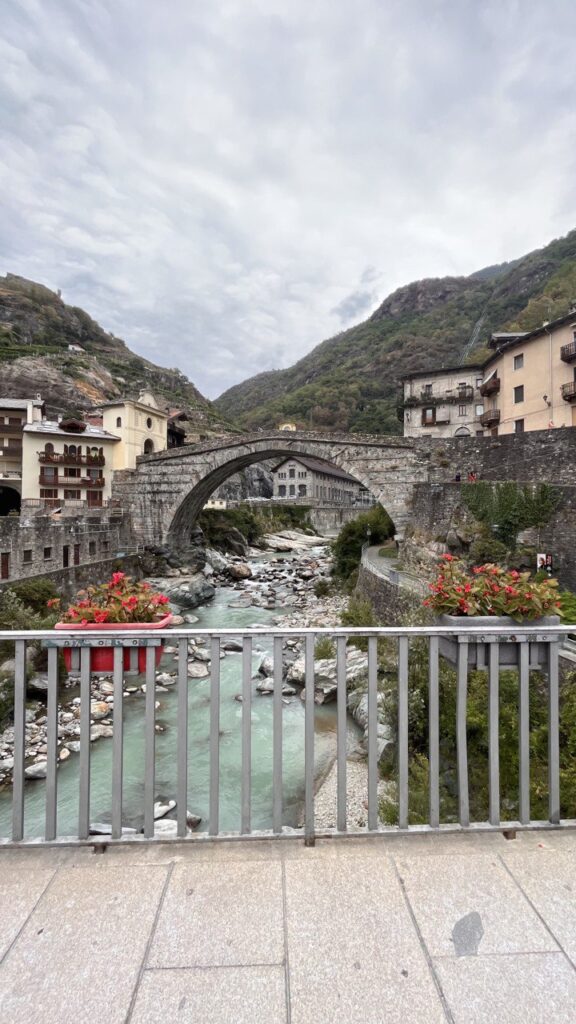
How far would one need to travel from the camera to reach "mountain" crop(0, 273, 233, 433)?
4316cm

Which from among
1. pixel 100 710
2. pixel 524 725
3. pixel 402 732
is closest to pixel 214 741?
pixel 402 732

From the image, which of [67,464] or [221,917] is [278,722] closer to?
[221,917]

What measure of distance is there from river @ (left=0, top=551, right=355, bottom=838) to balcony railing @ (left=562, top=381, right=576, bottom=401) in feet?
66.5

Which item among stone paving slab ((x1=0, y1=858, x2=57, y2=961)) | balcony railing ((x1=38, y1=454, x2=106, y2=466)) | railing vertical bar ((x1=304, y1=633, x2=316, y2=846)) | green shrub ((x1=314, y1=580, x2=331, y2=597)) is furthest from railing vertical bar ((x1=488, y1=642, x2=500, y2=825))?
balcony railing ((x1=38, y1=454, x2=106, y2=466))

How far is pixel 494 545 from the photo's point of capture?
12039 mm

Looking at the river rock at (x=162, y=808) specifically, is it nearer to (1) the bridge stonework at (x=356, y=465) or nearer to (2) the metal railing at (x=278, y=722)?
(2) the metal railing at (x=278, y=722)

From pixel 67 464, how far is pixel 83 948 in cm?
2652

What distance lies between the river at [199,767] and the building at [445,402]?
24340mm

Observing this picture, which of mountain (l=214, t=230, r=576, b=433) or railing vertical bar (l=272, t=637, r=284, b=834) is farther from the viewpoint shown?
mountain (l=214, t=230, r=576, b=433)

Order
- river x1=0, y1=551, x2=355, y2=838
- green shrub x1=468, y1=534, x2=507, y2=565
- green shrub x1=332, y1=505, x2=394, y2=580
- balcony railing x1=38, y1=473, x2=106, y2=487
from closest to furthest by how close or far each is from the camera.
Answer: river x1=0, y1=551, x2=355, y2=838
green shrub x1=468, y1=534, x2=507, y2=565
green shrub x1=332, y1=505, x2=394, y2=580
balcony railing x1=38, y1=473, x2=106, y2=487

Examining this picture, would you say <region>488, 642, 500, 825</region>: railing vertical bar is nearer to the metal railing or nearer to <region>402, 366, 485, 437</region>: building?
the metal railing

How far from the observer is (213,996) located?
1486 millimetres

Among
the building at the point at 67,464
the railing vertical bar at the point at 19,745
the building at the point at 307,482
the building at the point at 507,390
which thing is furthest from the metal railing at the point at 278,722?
the building at the point at 307,482

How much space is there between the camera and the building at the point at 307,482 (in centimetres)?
5509
